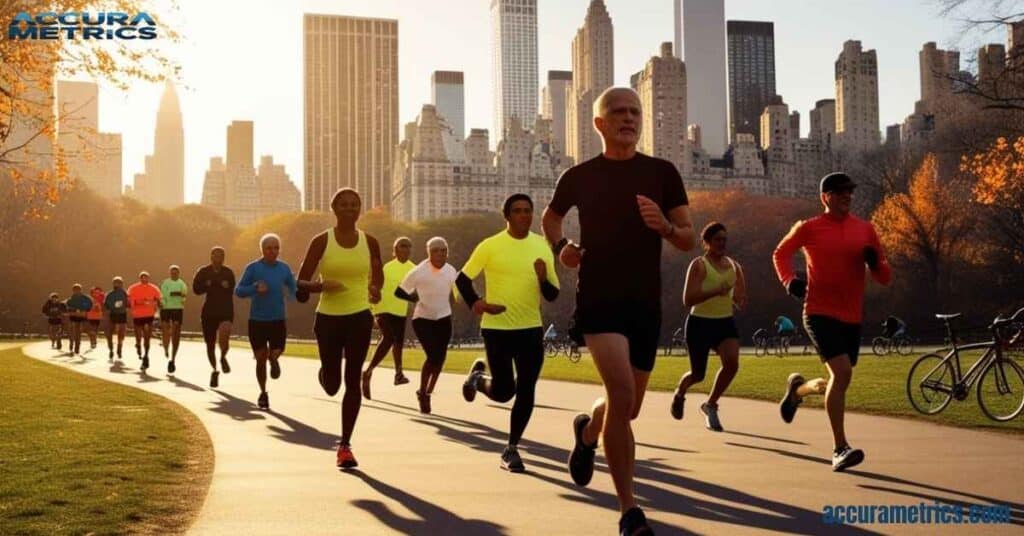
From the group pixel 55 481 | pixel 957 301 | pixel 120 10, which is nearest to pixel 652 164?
pixel 55 481

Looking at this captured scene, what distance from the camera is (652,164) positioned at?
5.56 metres

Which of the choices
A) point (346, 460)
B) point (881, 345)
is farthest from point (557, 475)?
point (881, 345)

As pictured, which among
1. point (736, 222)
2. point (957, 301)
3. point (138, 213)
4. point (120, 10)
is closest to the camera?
point (120, 10)

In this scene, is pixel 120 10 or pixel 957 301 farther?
pixel 957 301

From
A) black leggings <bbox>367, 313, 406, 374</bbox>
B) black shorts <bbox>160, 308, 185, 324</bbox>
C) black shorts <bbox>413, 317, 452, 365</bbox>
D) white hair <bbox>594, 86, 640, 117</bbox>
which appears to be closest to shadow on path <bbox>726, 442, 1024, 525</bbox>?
white hair <bbox>594, 86, 640, 117</bbox>

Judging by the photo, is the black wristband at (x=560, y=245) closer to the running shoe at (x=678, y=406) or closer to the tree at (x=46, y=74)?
the running shoe at (x=678, y=406)

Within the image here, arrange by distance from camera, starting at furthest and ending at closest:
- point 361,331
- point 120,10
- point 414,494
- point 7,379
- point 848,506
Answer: point 7,379 < point 120,10 < point 361,331 < point 414,494 < point 848,506

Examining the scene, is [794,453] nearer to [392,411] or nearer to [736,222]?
[392,411]

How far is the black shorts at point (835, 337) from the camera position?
8.07 meters

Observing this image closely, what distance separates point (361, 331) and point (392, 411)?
4316 mm

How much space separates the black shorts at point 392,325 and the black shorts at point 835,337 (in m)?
7.63

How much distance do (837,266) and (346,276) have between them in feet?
12.8

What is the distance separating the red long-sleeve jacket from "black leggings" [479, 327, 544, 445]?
6.64 feet

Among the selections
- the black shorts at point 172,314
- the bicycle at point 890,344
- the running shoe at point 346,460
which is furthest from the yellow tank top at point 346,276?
the bicycle at point 890,344
